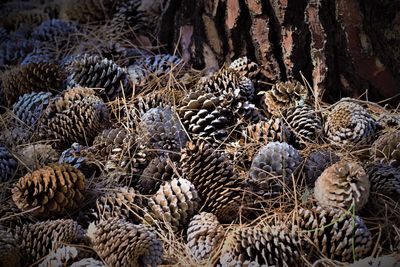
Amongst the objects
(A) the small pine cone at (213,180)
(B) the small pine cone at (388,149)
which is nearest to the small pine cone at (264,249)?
(A) the small pine cone at (213,180)

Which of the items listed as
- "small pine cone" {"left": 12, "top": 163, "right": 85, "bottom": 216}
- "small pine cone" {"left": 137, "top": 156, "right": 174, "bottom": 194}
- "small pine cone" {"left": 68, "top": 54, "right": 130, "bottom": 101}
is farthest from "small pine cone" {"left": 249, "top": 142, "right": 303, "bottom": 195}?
"small pine cone" {"left": 68, "top": 54, "right": 130, "bottom": 101}

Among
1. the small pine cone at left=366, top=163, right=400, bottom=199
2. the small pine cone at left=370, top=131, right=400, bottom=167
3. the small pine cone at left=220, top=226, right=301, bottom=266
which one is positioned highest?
the small pine cone at left=370, top=131, right=400, bottom=167

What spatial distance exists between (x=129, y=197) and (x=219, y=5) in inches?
29.2

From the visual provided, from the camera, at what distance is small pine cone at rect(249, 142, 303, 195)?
1.58 meters

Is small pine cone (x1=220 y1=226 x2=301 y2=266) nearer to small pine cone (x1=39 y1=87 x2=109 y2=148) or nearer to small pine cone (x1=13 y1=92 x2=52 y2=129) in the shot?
small pine cone (x1=39 y1=87 x2=109 y2=148)

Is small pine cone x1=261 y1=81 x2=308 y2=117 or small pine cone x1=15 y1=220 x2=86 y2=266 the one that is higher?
small pine cone x1=261 y1=81 x2=308 y2=117

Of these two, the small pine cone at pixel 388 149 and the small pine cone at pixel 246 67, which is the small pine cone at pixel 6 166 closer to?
the small pine cone at pixel 246 67

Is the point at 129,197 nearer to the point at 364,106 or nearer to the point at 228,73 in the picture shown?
the point at 228,73

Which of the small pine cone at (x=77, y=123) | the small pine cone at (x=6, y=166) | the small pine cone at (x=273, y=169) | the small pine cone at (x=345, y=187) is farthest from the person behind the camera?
the small pine cone at (x=77, y=123)

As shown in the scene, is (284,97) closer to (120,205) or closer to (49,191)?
(120,205)

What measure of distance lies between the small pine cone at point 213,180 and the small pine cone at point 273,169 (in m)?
0.05

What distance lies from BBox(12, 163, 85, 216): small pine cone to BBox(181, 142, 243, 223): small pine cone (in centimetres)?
29

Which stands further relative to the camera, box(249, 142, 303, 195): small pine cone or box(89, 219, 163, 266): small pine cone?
box(249, 142, 303, 195): small pine cone

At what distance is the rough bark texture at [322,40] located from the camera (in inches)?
Answer: 72.7
